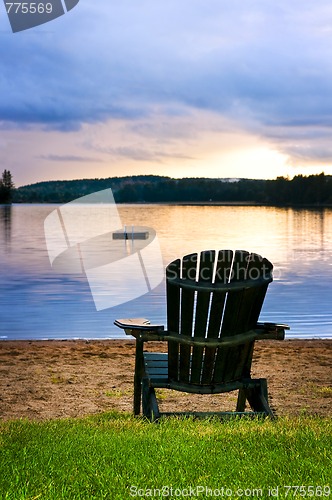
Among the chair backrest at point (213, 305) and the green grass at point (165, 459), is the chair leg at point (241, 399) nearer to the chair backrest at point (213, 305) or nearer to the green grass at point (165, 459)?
the chair backrest at point (213, 305)

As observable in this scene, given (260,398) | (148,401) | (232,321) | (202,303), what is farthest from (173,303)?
(260,398)

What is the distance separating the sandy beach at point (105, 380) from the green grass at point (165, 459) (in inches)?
49.4

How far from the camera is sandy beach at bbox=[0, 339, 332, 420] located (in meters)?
6.44

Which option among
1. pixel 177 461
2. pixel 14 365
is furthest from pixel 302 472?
pixel 14 365

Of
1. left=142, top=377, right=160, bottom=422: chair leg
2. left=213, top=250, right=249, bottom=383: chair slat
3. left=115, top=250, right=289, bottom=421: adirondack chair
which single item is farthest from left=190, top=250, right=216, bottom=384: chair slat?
left=142, top=377, right=160, bottom=422: chair leg

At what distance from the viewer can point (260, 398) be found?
5.43m

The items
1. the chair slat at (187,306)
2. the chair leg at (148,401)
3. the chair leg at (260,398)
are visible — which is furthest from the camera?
A: the chair leg at (260,398)

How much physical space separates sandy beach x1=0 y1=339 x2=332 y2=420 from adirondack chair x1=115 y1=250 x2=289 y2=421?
965 millimetres

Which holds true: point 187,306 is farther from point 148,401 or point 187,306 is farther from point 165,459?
point 165,459

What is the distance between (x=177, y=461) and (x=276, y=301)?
14200mm

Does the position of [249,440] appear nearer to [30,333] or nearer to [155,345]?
[155,345]

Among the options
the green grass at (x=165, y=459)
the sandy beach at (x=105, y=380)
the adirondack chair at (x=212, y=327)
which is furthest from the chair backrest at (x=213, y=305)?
the sandy beach at (x=105, y=380)

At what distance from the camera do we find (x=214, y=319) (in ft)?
17.2

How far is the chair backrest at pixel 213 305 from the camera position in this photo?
5141mm
